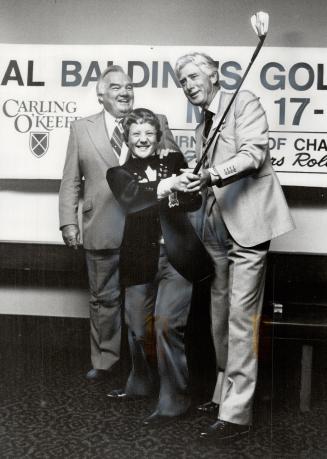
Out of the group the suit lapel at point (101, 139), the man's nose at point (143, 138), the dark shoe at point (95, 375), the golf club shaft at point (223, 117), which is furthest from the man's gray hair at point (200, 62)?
the dark shoe at point (95, 375)

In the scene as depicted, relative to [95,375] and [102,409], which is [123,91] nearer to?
[95,375]

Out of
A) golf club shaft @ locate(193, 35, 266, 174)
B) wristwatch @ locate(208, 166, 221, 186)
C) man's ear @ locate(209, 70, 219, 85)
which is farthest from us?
man's ear @ locate(209, 70, 219, 85)

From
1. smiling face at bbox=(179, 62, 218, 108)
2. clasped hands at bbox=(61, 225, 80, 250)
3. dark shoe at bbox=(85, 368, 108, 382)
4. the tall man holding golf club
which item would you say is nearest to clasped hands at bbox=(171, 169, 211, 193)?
the tall man holding golf club

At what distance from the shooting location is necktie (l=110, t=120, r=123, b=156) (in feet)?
8.95

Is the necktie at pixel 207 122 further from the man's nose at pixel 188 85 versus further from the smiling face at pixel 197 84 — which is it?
the man's nose at pixel 188 85

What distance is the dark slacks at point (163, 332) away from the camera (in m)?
2.64

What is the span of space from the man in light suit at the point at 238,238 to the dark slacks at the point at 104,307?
0.53m

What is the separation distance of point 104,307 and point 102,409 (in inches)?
20.9

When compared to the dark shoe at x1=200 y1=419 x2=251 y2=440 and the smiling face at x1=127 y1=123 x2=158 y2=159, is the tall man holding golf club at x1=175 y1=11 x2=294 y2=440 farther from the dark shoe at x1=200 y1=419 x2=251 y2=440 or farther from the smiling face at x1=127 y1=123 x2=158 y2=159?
the smiling face at x1=127 y1=123 x2=158 y2=159

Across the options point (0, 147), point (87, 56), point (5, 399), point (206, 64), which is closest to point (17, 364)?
point (5, 399)

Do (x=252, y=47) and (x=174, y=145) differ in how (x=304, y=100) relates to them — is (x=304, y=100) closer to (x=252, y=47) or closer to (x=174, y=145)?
(x=252, y=47)

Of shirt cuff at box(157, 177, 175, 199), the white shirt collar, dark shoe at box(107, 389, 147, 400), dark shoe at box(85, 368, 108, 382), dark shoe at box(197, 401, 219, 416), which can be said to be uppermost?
the white shirt collar

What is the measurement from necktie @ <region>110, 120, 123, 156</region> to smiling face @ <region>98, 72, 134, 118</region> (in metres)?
0.08

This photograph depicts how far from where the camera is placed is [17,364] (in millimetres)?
2898
